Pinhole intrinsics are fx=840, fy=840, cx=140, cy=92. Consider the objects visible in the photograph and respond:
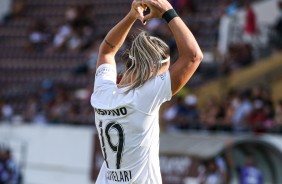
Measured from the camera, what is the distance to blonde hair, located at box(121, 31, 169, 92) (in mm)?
4734

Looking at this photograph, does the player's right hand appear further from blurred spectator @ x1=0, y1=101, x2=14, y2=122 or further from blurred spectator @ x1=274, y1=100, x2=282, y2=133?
blurred spectator @ x1=0, y1=101, x2=14, y2=122

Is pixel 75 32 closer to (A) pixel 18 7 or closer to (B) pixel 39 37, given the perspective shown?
(B) pixel 39 37

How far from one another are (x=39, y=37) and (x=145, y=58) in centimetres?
2003

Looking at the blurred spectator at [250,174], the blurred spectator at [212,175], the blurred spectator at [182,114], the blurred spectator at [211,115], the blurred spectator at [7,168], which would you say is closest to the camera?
the blurred spectator at [250,174]

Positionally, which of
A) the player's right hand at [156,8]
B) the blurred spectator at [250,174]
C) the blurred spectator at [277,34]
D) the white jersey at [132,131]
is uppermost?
the blurred spectator at [277,34]

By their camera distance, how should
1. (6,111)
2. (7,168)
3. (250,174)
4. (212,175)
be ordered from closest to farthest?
(250,174) < (212,175) < (7,168) < (6,111)

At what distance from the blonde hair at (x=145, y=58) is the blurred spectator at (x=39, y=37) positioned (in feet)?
64.6

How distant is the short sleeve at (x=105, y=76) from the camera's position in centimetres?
507

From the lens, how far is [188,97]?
17.2 m

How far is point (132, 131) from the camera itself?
4.81 metres

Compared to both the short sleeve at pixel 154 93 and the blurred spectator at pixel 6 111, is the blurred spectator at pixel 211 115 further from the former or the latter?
the short sleeve at pixel 154 93

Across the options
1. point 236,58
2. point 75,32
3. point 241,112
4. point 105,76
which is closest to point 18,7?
point 75,32

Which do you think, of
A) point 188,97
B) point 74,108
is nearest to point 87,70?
point 74,108

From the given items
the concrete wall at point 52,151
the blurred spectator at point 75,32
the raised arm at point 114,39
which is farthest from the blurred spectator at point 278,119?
the raised arm at point 114,39
